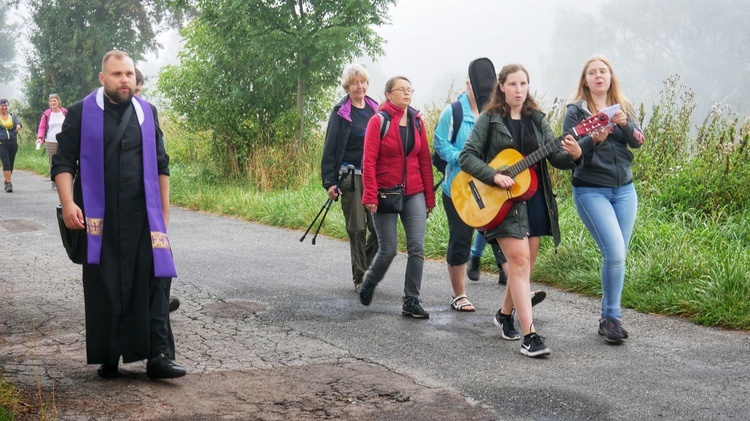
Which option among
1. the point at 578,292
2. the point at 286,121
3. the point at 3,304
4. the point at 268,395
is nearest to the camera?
the point at 268,395

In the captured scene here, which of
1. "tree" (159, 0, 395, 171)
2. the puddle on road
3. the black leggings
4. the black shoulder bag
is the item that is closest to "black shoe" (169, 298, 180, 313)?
the puddle on road

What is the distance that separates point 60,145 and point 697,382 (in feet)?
12.4

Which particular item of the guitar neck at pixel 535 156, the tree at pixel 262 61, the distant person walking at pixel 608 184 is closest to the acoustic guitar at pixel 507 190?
the guitar neck at pixel 535 156

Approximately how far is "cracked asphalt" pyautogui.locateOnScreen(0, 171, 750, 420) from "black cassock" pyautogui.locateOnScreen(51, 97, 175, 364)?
9.3 inches

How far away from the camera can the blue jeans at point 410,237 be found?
7.12m

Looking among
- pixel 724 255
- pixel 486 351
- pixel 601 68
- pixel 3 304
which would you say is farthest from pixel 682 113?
pixel 3 304

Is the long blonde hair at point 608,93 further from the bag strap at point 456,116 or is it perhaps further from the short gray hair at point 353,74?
the short gray hair at point 353,74

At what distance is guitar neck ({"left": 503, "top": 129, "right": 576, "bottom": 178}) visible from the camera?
5.89 m

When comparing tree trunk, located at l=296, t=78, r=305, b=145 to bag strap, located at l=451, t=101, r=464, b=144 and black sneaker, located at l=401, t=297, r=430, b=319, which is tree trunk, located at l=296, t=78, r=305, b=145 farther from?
black sneaker, located at l=401, t=297, r=430, b=319

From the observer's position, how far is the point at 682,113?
1139 cm

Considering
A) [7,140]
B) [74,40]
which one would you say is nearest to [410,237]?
[7,140]

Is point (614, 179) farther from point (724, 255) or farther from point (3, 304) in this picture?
point (3, 304)

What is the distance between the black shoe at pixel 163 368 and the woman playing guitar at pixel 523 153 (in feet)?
7.01

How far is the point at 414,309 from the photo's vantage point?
709cm
